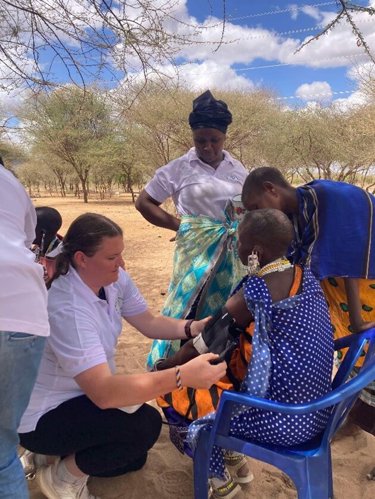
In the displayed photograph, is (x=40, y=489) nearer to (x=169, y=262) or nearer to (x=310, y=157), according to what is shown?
(x=169, y=262)

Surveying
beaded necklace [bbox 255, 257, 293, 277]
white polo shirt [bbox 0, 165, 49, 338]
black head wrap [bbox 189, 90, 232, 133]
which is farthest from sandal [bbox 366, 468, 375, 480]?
black head wrap [bbox 189, 90, 232, 133]

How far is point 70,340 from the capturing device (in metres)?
1.75

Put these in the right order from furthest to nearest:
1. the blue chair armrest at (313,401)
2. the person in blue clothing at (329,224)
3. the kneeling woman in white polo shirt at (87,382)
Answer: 1. the person in blue clothing at (329,224)
2. the kneeling woman in white polo shirt at (87,382)
3. the blue chair armrest at (313,401)

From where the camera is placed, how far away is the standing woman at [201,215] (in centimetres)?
243

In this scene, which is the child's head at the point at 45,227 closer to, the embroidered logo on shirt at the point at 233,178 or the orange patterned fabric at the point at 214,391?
the embroidered logo on shirt at the point at 233,178

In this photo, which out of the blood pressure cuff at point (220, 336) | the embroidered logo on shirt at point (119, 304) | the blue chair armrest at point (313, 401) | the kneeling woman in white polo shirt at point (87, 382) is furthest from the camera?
the embroidered logo on shirt at point (119, 304)

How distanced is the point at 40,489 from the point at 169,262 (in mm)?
5943

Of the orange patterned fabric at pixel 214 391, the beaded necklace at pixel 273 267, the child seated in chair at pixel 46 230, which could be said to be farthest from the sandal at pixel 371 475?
the child seated in chair at pixel 46 230

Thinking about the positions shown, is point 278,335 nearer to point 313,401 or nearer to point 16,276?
point 313,401

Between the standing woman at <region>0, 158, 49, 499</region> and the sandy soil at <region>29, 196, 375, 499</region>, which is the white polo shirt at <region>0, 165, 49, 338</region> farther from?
the sandy soil at <region>29, 196, 375, 499</region>

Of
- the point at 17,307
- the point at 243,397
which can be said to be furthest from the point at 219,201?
the point at 17,307

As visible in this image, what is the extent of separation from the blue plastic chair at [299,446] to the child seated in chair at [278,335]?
3cm

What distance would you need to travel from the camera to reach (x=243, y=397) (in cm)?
154

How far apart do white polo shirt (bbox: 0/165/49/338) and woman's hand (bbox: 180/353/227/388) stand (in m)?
0.58
